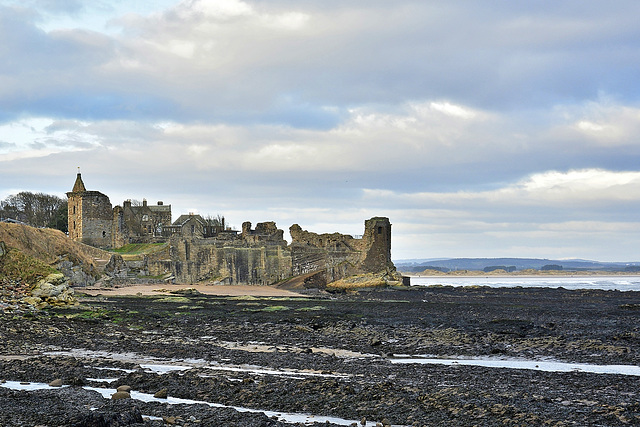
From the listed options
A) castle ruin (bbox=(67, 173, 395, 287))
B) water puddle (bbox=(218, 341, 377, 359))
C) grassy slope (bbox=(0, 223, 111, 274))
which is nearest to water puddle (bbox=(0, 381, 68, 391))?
water puddle (bbox=(218, 341, 377, 359))

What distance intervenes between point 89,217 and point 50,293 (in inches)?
1640

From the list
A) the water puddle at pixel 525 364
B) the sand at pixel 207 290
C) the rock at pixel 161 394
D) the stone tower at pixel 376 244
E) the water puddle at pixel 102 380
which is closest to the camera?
the rock at pixel 161 394

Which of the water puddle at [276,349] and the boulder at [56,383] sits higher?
the boulder at [56,383]

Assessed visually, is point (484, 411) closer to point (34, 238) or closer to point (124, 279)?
point (34, 238)

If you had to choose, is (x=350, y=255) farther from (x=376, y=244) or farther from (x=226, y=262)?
(x=226, y=262)

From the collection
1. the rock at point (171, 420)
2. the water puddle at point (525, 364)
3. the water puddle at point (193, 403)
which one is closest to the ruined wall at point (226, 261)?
the water puddle at point (525, 364)

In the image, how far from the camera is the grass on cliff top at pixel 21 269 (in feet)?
112

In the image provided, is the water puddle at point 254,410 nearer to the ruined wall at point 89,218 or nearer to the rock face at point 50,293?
the rock face at point 50,293

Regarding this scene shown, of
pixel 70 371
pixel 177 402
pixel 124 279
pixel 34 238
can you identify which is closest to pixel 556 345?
pixel 177 402

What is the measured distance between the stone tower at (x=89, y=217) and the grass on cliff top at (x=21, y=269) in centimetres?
3386

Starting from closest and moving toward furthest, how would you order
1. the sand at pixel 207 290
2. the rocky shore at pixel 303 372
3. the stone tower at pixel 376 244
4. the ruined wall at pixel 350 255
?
the rocky shore at pixel 303 372 < the sand at pixel 207 290 < the stone tower at pixel 376 244 < the ruined wall at pixel 350 255

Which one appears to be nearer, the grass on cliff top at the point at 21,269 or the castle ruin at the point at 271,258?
the grass on cliff top at the point at 21,269

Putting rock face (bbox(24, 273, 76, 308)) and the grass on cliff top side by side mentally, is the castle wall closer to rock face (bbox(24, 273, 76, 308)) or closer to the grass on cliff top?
the grass on cliff top

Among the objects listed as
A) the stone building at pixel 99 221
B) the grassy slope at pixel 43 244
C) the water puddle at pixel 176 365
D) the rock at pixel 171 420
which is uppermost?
the stone building at pixel 99 221
